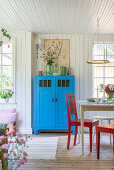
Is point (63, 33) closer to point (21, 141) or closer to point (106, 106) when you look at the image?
point (106, 106)

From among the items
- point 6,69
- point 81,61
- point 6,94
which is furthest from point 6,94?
point 81,61

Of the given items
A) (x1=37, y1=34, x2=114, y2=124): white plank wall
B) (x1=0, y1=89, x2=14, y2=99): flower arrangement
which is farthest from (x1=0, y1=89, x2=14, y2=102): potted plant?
(x1=37, y1=34, x2=114, y2=124): white plank wall

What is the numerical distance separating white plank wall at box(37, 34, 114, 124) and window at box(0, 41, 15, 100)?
2.36 ft

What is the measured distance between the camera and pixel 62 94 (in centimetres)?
525

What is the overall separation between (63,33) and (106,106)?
2787 mm

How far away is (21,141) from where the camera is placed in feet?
4.85

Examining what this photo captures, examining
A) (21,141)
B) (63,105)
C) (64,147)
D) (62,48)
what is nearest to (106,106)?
(64,147)

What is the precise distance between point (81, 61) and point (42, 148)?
2.60 metres

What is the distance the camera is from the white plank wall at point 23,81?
17.6 feet

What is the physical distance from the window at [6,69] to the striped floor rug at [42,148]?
1.55m

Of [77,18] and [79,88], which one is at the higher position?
[77,18]

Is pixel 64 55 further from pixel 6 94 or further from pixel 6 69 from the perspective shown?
pixel 6 94

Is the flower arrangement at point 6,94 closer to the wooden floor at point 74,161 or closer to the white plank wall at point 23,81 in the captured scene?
the white plank wall at point 23,81

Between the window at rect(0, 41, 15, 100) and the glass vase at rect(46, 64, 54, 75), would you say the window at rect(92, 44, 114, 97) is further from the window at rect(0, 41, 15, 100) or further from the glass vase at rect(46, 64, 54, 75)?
the window at rect(0, 41, 15, 100)
